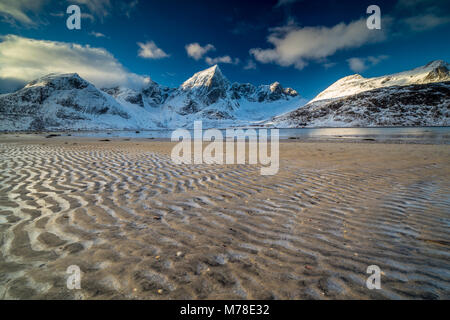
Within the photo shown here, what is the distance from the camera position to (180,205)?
4.57 m

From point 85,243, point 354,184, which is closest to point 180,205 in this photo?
point 85,243

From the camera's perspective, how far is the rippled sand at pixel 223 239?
7.18 feet

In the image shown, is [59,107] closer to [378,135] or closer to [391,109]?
[378,135]

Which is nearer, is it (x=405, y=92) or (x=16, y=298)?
(x=16, y=298)

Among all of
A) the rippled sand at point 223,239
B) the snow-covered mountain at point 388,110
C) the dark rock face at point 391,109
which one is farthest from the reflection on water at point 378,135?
the dark rock face at point 391,109

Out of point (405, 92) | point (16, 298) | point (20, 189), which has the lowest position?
point (16, 298)

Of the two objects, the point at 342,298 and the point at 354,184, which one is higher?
the point at 354,184

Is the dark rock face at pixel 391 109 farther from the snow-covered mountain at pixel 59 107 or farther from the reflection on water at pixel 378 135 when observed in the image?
the snow-covered mountain at pixel 59 107

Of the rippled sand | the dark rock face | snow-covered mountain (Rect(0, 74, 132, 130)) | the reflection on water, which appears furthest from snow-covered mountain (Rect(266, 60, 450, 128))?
snow-covered mountain (Rect(0, 74, 132, 130))

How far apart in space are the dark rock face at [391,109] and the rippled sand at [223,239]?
120903mm

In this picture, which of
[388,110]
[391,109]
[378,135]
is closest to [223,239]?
[378,135]

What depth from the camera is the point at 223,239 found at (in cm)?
319
